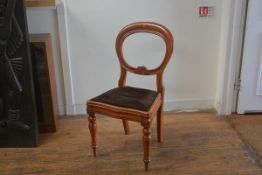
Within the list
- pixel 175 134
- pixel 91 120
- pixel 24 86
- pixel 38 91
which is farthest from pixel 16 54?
pixel 175 134

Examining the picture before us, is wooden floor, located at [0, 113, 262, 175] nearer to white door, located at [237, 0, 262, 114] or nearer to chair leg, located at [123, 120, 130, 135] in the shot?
chair leg, located at [123, 120, 130, 135]

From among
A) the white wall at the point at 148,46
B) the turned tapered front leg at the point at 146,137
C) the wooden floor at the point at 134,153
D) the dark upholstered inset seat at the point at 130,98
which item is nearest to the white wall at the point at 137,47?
the white wall at the point at 148,46

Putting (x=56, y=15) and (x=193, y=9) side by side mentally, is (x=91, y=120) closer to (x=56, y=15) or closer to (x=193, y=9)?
(x=56, y=15)

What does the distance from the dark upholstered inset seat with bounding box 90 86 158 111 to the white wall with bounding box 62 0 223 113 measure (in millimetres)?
554

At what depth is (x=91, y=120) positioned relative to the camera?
214 centimetres

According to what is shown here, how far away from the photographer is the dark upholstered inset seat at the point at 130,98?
2.02 metres

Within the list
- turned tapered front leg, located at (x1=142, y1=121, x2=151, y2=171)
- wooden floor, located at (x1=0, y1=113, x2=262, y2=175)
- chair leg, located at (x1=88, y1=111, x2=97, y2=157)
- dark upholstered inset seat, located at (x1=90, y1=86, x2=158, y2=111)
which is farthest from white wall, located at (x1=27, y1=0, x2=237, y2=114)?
turned tapered front leg, located at (x1=142, y1=121, x2=151, y2=171)

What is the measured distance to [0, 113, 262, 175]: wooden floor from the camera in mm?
2109

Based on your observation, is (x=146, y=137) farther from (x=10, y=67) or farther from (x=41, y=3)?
(x=41, y=3)

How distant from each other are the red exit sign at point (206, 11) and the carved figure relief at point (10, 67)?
4.70 ft

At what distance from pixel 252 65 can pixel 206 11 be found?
24.2 inches

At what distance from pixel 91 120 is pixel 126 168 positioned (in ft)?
1.33

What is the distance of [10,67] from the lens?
7.08 feet

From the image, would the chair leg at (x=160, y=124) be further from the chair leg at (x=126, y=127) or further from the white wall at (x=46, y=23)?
the white wall at (x=46, y=23)
